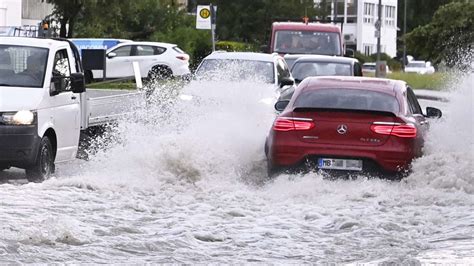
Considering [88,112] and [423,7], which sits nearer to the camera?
[88,112]

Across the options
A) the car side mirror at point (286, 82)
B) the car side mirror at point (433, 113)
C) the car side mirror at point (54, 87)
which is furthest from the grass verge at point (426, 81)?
the car side mirror at point (54, 87)

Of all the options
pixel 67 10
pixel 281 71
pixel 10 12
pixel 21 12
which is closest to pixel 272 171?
pixel 281 71

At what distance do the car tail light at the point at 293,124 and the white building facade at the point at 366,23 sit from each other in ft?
294

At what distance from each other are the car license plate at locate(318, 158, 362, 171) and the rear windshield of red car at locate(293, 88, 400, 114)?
2.20 ft

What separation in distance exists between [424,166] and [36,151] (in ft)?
15.9

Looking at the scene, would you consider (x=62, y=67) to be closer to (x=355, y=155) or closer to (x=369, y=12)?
(x=355, y=155)

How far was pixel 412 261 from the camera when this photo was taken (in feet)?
32.5

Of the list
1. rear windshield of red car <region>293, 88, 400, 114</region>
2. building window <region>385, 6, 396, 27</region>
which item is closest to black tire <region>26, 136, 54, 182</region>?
rear windshield of red car <region>293, 88, 400, 114</region>

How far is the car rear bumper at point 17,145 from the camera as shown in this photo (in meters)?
14.9

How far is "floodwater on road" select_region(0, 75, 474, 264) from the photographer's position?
10648mm

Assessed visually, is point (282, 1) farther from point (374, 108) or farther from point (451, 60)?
point (374, 108)

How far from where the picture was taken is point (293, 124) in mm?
14805

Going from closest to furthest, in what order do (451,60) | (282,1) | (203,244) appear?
(203,244)
(451,60)
(282,1)

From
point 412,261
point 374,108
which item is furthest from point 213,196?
point 412,261
